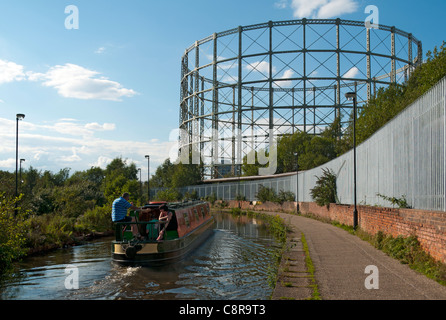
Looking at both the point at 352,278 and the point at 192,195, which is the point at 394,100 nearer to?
the point at 192,195

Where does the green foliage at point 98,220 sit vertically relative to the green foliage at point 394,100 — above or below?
below

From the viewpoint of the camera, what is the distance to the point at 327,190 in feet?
83.4

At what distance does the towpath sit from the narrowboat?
3290 millimetres

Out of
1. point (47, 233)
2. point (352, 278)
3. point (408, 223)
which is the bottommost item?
point (47, 233)

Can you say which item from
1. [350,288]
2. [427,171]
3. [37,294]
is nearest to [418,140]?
[427,171]

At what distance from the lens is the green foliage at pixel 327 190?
985 inches

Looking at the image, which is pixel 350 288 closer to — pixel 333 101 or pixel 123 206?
pixel 123 206

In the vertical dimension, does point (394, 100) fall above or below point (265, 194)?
above

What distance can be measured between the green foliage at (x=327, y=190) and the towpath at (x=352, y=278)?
12866mm

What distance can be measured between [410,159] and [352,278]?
4.65 meters

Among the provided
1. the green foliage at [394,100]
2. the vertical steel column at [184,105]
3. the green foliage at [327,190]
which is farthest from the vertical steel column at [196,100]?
the green foliage at [327,190]

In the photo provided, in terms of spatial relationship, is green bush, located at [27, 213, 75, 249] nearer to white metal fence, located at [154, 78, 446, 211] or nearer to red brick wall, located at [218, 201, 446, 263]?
red brick wall, located at [218, 201, 446, 263]

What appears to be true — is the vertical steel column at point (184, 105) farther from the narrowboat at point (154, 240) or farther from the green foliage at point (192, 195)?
the narrowboat at point (154, 240)

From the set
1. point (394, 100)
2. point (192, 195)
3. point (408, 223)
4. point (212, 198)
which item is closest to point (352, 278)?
point (408, 223)
